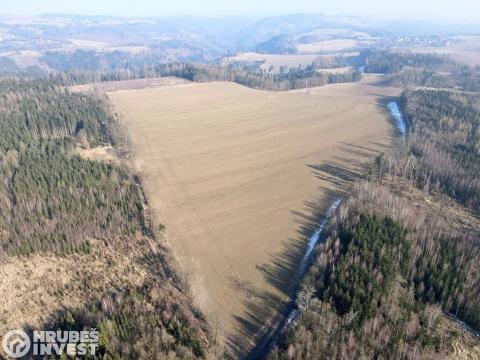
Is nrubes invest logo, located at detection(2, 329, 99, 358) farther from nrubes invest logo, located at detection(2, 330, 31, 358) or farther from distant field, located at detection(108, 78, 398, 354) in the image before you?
distant field, located at detection(108, 78, 398, 354)

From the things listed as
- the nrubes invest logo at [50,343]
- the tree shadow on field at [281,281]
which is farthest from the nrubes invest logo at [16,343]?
the tree shadow on field at [281,281]

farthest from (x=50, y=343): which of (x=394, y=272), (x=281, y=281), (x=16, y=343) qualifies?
(x=394, y=272)

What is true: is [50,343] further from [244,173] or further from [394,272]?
[244,173]

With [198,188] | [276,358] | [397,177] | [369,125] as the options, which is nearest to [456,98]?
[369,125]

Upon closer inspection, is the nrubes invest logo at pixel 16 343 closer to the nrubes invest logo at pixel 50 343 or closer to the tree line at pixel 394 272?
the nrubes invest logo at pixel 50 343

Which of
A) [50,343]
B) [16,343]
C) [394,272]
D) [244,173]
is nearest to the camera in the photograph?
[50,343]

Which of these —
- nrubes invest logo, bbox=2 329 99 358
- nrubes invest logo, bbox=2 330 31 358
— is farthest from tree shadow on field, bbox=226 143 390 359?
nrubes invest logo, bbox=2 330 31 358
